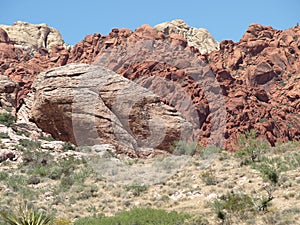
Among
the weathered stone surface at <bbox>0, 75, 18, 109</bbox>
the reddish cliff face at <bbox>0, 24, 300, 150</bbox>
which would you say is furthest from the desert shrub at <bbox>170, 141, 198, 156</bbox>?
the reddish cliff face at <bbox>0, 24, 300, 150</bbox>

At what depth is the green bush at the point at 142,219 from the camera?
1426 centimetres

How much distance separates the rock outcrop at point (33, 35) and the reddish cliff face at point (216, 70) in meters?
35.3

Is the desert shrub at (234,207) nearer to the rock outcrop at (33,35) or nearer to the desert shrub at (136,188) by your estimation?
the desert shrub at (136,188)

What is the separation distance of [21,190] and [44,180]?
2.14 metres

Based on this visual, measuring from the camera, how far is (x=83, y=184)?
69.6 feet

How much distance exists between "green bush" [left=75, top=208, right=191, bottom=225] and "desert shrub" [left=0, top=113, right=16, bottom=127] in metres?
16.2

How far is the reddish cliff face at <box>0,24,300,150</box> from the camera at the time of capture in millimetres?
65062

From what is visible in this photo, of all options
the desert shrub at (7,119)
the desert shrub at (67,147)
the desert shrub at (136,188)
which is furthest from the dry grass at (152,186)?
the desert shrub at (7,119)

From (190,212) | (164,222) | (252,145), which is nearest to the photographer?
(164,222)

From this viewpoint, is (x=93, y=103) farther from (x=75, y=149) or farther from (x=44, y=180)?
(x=44, y=180)

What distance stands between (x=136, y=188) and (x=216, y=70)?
53945 mm

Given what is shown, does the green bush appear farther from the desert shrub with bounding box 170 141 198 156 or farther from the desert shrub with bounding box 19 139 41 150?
the desert shrub with bounding box 170 141 198 156

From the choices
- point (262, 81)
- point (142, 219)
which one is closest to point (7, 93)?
point (142, 219)

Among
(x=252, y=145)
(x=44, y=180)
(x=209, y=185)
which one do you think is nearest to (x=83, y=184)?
(x=44, y=180)
